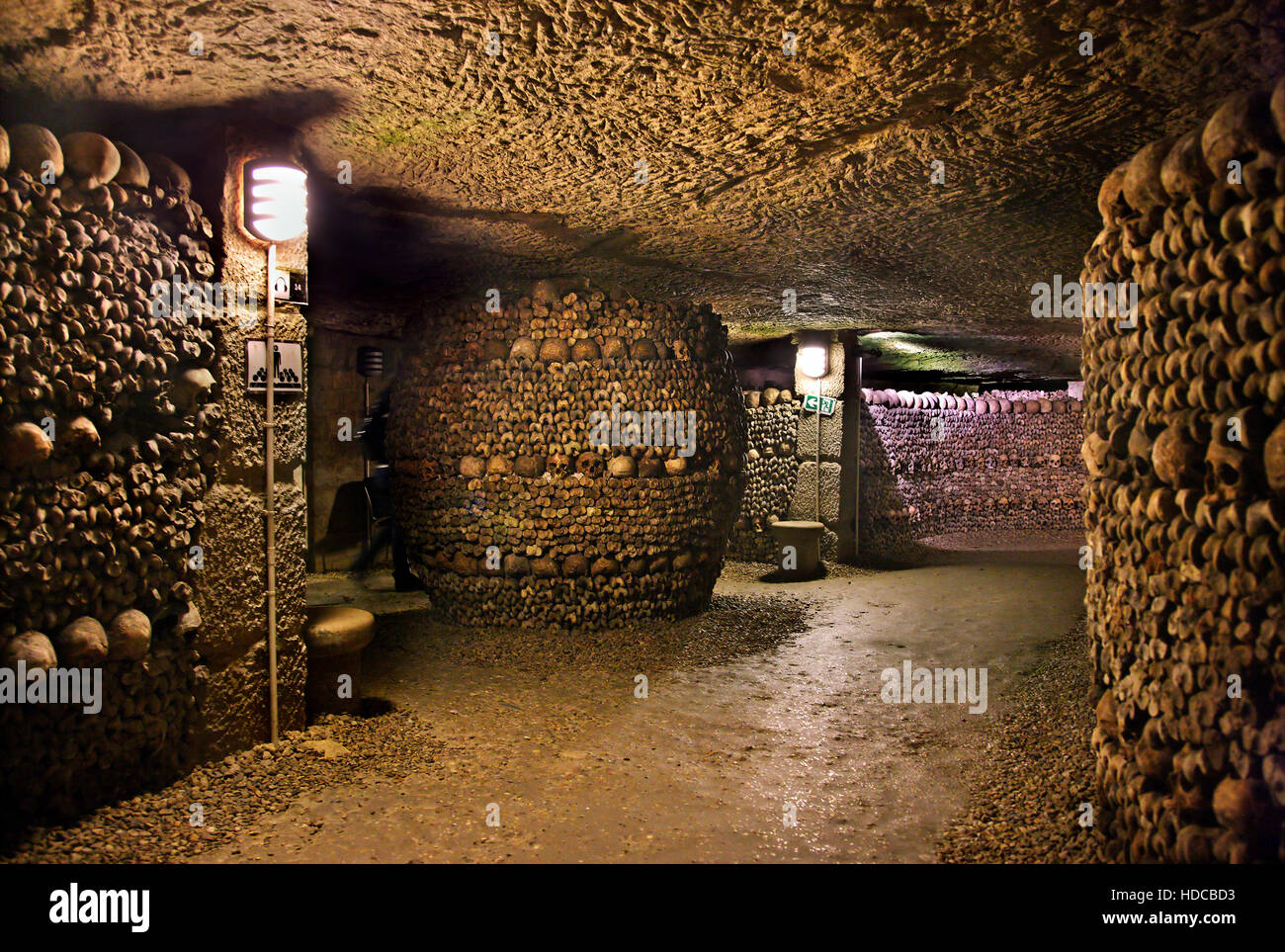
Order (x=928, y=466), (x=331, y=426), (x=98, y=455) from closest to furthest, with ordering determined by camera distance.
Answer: (x=98, y=455) < (x=331, y=426) < (x=928, y=466)

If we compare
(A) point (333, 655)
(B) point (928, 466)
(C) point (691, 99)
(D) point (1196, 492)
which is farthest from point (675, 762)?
(B) point (928, 466)

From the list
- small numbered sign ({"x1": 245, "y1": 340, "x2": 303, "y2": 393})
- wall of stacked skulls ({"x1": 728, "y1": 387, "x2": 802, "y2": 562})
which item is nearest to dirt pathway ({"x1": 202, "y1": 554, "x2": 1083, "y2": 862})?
small numbered sign ({"x1": 245, "y1": 340, "x2": 303, "y2": 393})

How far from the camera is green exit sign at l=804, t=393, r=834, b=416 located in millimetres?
9055

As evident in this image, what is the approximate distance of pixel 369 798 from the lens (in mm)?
3191

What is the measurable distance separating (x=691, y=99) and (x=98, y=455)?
250 cm

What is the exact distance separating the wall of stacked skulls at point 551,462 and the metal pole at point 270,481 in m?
2.24

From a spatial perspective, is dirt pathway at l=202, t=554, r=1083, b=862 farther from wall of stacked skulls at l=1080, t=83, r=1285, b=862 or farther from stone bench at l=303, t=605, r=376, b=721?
wall of stacked skulls at l=1080, t=83, r=1285, b=862

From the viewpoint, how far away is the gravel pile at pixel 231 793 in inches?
105

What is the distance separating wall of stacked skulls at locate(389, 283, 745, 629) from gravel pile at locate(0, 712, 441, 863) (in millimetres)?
1842

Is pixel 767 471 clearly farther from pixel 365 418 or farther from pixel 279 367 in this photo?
pixel 279 367

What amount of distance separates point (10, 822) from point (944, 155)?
170 inches

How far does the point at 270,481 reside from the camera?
3.49 meters
